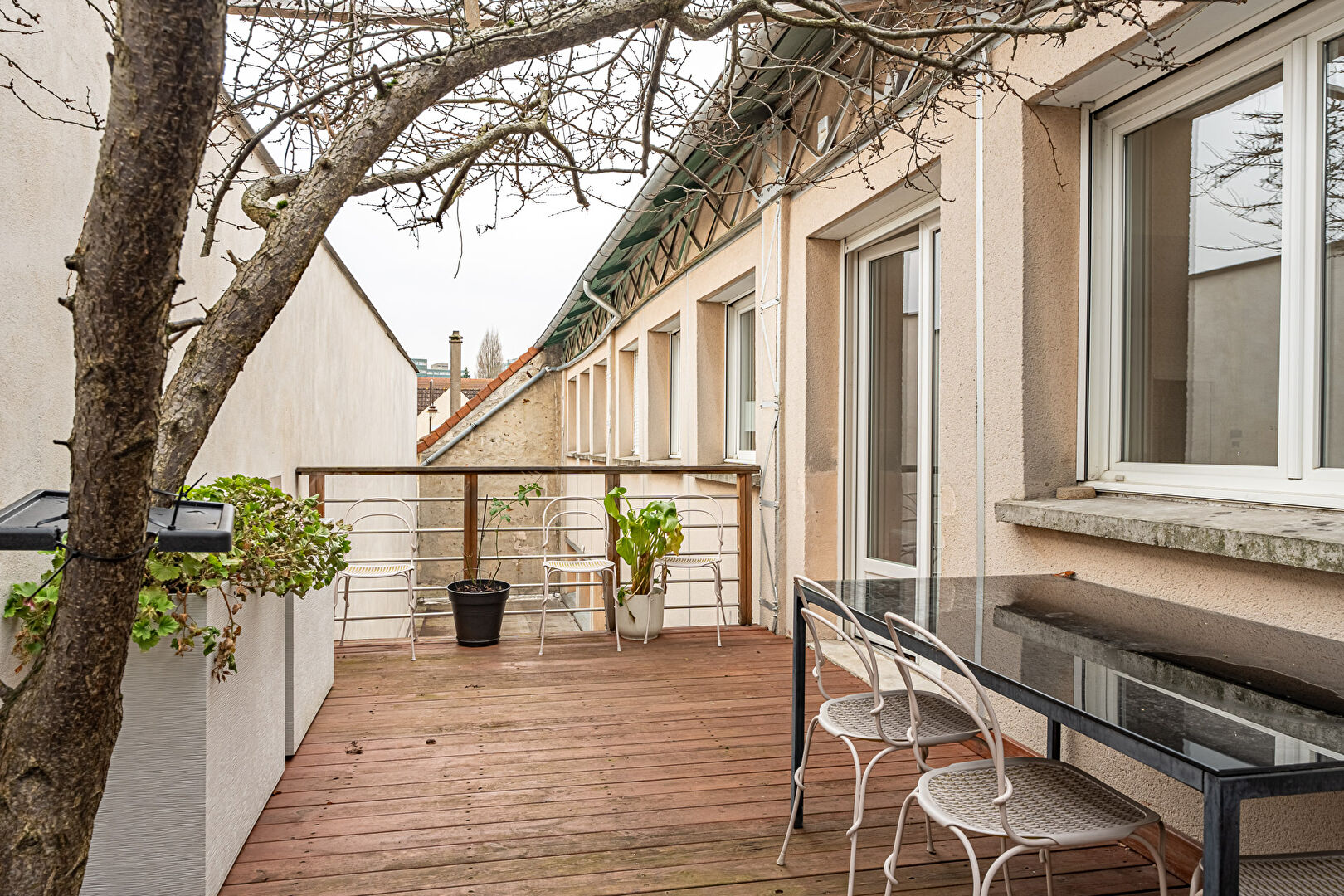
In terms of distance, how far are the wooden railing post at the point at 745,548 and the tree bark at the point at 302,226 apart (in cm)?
428

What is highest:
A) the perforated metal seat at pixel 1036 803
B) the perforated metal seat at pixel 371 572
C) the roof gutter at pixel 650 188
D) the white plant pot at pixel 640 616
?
the roof gutter at pixel 650 188

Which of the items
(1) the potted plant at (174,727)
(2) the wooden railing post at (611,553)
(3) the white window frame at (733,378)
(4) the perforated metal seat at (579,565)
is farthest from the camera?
(3) the white window frame at (733,378)

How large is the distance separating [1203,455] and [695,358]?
480cm

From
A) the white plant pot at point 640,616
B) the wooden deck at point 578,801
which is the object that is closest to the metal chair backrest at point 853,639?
the wooden deck at point 578,801

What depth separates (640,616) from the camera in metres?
5.25

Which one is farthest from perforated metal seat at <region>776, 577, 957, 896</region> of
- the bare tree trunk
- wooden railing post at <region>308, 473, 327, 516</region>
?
wooden railing post at <region>308, 473, 327, 516</region>

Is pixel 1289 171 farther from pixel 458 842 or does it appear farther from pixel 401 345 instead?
pixel 401 345

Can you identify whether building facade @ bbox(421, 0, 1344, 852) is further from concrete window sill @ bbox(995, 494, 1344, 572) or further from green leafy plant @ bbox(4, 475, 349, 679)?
green leafy plant @ bbox(4, 475, 349, 679)

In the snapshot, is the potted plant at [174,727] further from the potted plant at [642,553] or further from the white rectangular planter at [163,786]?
the potted plant at [642,553]

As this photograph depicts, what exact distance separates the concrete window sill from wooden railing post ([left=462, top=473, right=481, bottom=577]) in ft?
10.9

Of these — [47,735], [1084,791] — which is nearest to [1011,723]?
[1084,791]

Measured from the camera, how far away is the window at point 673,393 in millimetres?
8773

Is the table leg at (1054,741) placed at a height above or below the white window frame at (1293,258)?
below

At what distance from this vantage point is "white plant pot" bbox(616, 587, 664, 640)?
5254 mm
